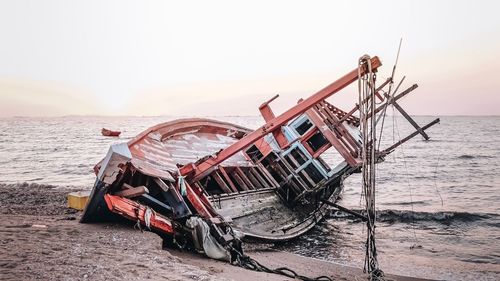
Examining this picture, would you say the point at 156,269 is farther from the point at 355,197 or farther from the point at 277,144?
the point at 355,197

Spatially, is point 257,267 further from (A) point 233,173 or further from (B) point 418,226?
(B) point 418,226

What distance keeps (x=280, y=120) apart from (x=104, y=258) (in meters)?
4.87

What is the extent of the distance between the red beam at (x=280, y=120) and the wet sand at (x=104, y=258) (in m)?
2.37

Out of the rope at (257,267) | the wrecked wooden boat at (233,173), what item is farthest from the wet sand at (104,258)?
the wrecked wooden boat at (233,173)

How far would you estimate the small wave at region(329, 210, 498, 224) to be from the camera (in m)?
15.4

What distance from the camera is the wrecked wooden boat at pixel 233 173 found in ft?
24.6

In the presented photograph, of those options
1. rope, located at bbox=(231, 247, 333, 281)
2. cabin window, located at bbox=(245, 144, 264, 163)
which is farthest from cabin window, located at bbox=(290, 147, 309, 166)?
rope, located at bbox=(231, 247, 333, 281)

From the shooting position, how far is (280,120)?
8805 millimetres

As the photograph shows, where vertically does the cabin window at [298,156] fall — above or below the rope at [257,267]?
above

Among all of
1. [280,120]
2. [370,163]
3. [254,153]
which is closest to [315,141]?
[254,153]

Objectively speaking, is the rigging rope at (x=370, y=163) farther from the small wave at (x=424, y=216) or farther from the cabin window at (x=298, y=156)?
the small wave at (x=424, y=216)

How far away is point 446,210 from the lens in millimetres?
17031

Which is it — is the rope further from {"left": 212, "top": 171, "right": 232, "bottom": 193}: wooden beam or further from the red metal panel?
{"left": 212, "top": 171, "right": 232, "bottom": 193}: wooden beam

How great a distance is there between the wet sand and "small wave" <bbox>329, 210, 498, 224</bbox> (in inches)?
292
